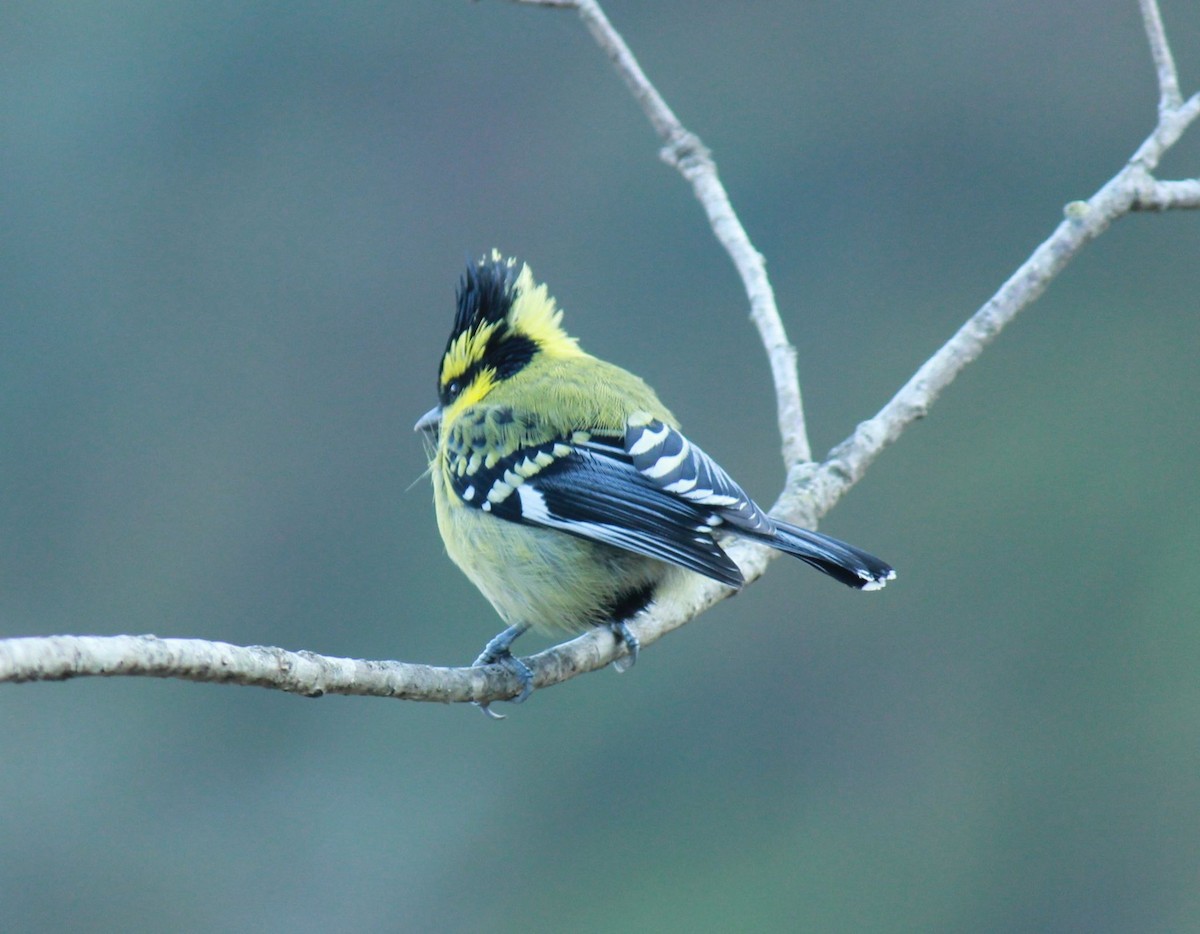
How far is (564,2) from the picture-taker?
2.64m

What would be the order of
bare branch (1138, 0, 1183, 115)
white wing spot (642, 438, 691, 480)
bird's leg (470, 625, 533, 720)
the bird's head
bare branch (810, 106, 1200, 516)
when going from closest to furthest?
bird's leg (470, 625, 533, 720) → white wing spot (642, 438, 691, 480) → bare branch (810, 106, 1200, 516) → bare branch (1138, 0, 1183, 115) → the bird's head

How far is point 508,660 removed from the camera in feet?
6.89

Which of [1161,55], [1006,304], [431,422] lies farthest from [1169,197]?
[431,422]

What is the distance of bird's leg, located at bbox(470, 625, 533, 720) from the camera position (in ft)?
6.68

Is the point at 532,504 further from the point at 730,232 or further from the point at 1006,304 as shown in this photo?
the point at 1006,304

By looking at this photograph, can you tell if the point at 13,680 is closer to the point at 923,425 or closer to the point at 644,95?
the point at 644,95

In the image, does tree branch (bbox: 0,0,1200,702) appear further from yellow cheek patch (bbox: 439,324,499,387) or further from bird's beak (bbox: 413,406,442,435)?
bird's beak (bbox: 413,406,442,435)


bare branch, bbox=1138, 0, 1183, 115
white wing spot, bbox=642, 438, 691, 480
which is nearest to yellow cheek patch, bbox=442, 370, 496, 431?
white wing spot, bbox=642, 438, 691, 480

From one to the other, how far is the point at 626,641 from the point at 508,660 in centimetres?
33

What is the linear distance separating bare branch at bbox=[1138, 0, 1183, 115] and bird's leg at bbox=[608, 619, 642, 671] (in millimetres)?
1567

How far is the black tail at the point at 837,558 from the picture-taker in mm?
2217

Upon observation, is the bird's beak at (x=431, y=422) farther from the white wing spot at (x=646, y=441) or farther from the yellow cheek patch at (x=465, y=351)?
the white wing spot at (x=646, y=441)

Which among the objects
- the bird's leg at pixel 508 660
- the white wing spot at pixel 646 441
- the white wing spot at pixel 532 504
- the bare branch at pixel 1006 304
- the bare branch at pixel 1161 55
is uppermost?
the bare branch at pixel 1161 55

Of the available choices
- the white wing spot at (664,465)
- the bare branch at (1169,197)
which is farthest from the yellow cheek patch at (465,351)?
the bare branch at (1169,197)
